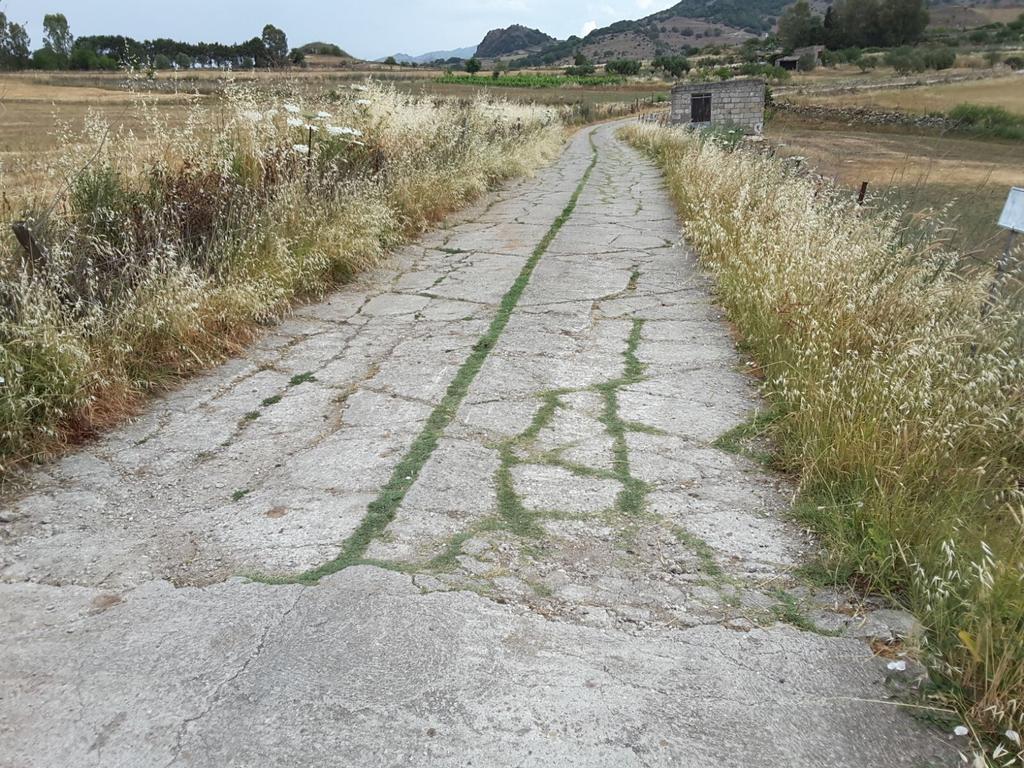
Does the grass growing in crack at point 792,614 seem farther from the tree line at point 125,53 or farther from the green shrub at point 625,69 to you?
the green shrub at point 625,69

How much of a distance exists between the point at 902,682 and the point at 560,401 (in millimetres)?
2044

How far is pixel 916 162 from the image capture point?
11.2 metres

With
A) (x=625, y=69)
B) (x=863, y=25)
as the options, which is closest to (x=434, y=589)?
(x=625, y=69)

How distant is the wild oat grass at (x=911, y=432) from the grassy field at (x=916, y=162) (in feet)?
15.5

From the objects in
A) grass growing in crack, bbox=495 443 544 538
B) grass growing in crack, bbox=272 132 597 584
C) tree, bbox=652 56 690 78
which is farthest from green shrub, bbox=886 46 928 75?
grass growing in crack, bbox=495 443 544 538

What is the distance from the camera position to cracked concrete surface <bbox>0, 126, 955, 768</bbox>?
1.66 meters

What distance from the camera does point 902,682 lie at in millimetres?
1809

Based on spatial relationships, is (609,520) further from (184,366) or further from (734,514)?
(184,366)

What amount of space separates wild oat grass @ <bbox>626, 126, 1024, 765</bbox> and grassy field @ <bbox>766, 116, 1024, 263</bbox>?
473 cm

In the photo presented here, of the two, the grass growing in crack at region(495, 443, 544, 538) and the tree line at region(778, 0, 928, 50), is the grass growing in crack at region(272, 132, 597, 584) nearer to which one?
the grass growing in crack at region(495, 443, 544, 538)

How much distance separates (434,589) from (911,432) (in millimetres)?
1827

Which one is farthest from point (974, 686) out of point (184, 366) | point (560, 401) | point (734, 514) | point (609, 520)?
point (184, 366)

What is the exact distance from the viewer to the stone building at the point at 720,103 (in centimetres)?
2716

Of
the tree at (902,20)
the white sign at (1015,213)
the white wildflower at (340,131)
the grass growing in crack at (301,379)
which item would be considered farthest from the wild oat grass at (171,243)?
the tree at (902,20)
